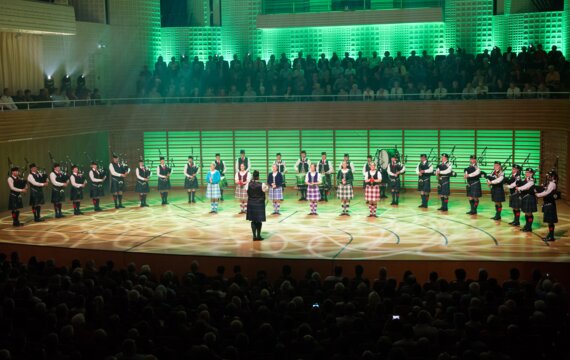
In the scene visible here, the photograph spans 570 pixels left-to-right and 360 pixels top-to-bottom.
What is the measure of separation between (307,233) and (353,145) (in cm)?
796

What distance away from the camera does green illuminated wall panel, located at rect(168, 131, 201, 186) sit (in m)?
27.4

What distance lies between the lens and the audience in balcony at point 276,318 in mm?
9039

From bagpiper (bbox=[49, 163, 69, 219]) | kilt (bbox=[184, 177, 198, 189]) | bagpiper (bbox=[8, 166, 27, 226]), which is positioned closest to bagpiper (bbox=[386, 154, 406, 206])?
kilt (bbox=[184, 177, 198, 189])

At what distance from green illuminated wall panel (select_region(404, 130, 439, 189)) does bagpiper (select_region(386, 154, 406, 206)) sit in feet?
8.19

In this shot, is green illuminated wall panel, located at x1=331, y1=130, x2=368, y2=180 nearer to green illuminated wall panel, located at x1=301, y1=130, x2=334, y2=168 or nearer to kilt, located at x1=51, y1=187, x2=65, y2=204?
green illuminated wall panel, located at x1=301, y1=130, x2=334, y2=168

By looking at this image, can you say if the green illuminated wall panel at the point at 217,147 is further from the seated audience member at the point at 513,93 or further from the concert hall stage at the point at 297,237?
the seated audience member at the point at 513,93

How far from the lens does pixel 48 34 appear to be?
25.3 metres

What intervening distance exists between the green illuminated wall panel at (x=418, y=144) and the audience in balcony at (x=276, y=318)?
515 inches

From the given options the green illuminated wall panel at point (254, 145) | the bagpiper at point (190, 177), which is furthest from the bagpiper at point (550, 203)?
the green illuminated wall panel at point (254, 145)

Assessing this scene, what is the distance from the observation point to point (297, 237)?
18.4 metres

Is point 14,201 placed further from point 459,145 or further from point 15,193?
point 459,145

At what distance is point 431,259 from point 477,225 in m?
4.76

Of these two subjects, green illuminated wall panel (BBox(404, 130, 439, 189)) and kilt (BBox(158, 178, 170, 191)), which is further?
green illuminated wall panel (BBox(404, 130, 439, 189))

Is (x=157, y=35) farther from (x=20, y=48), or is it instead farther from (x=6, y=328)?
(x=6, y=328)
